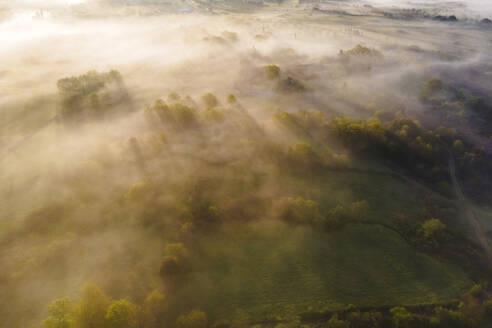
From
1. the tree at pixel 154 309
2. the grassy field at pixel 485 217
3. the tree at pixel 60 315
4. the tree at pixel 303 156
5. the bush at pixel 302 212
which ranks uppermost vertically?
the tree at pixel 303 156

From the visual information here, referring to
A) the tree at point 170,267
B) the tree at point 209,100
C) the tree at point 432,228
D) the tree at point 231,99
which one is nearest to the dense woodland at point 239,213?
the tree at point 170,267

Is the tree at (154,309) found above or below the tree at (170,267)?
below

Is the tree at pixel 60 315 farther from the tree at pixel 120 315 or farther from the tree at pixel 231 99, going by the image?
the tree at pixel 231 99

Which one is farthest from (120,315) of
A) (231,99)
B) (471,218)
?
(231,99)

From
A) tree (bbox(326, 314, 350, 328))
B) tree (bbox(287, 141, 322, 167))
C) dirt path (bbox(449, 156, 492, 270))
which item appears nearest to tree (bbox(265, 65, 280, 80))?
tree (bbox(287, 141, 322, 167))

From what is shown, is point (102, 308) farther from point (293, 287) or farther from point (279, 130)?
point (279, 130)

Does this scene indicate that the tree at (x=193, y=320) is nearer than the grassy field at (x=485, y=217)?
Yes
